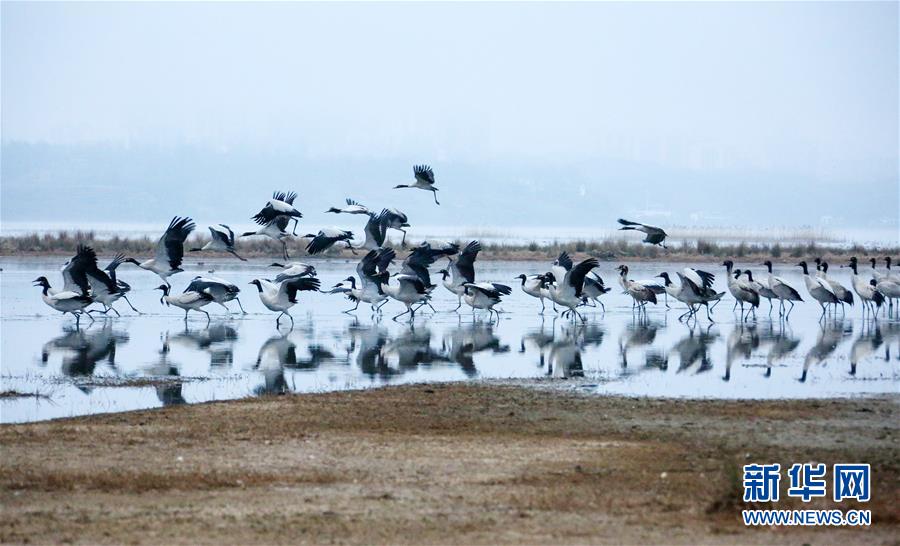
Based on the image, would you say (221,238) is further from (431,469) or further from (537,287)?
(431,469)

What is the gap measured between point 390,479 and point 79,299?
13.1 metres

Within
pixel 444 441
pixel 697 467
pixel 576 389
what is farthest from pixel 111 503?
pixel 576 389

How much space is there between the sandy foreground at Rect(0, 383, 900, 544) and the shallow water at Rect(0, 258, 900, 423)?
149cm

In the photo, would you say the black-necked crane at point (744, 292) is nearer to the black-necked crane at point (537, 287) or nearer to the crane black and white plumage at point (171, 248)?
the black-necked crane at point (537, 287)

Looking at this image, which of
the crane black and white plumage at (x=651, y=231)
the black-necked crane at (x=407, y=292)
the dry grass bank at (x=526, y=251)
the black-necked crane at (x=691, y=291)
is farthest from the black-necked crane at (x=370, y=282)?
the dry grass bank at (x=526, y=251)

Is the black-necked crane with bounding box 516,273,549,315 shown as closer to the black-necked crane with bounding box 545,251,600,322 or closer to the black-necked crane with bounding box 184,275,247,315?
the black-necked crane with bounding box 545,251,600,322

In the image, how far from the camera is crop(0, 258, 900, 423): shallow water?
42.4ft

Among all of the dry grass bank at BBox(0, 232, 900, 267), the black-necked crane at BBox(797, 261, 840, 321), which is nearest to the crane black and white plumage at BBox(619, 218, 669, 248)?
the black-necked crane at BBox(797, 261, 840, 321)

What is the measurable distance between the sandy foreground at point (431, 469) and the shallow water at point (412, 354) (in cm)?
149

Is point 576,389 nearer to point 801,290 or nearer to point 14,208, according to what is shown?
point 801,290

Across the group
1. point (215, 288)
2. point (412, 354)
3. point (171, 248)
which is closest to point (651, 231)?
point (215, 288)

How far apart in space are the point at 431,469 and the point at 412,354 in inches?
308

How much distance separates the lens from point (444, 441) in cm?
962

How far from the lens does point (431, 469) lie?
8.53m
